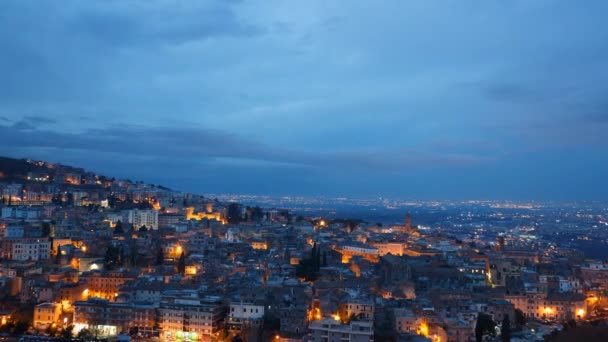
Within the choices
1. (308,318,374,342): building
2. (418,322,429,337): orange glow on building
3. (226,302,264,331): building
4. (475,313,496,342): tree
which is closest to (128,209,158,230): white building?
(226,302,264,331): building

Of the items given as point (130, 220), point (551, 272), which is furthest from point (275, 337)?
point (130, 220)

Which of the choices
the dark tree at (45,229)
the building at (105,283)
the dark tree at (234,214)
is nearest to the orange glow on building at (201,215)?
the dark tree at (234,214)

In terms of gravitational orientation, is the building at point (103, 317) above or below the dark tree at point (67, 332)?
above

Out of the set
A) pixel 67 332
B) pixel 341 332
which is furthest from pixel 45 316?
pixel 341 332

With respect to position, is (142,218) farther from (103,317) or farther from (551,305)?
(551,305)

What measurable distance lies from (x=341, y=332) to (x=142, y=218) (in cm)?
2458

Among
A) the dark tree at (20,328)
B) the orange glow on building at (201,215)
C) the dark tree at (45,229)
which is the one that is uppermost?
the orange glow on building at (201,215)

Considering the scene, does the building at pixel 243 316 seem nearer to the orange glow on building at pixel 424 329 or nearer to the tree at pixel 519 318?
the orange glow on building at pixel 424 329

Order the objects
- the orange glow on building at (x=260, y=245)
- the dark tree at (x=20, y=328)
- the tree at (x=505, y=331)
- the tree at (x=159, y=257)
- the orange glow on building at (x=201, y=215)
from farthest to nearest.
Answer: the orange glow on building at (x=201, y=215)
the orange glow on building at (x=260, y=245)
the tree at (x=159, y=257)
the dark tree at (x=20, y=328)
the tree at (x=505, y=331)

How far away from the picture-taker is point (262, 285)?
21.1 m

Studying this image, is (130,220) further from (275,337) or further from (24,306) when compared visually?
(275,337)

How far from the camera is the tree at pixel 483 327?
59.0 feet

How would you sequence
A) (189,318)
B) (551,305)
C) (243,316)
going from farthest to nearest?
1. (551,305)
2. (243,316)
3. (189,318)

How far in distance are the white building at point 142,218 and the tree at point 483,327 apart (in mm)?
24466
